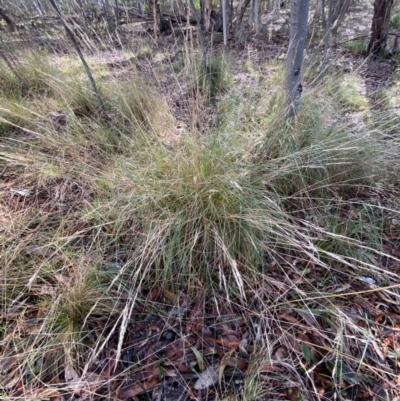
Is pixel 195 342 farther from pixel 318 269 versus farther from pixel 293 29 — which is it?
pixel 293 29

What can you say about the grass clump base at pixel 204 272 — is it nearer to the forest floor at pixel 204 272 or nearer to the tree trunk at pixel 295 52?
the forest floor at pixel 204 272

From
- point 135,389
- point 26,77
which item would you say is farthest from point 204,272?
point 26,77

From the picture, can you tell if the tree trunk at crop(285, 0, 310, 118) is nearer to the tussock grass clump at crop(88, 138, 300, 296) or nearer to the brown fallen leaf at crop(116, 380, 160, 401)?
the tussock grass clump at crop(88, 138, 300, 296)

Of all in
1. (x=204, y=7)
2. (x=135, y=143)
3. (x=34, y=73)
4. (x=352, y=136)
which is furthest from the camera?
(x=204, y=7)

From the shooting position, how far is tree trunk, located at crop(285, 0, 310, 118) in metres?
1.50

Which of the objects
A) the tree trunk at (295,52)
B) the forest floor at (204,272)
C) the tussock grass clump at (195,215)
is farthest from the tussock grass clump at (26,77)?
the tree trunk at (295,52)

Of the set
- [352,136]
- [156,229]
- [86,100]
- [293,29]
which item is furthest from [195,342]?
[86,100]

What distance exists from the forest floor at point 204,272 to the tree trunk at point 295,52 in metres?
0.11

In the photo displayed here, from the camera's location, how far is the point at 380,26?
3662 mm

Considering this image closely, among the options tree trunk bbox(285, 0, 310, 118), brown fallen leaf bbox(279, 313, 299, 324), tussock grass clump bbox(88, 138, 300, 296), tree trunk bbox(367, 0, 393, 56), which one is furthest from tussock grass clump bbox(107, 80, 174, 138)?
tree trunk bbox(367, 0, 393, 56)

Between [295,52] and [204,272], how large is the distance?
1385 mm

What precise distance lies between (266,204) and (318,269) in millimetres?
376

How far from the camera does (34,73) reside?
110 inches

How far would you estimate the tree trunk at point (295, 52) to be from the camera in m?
1.50
